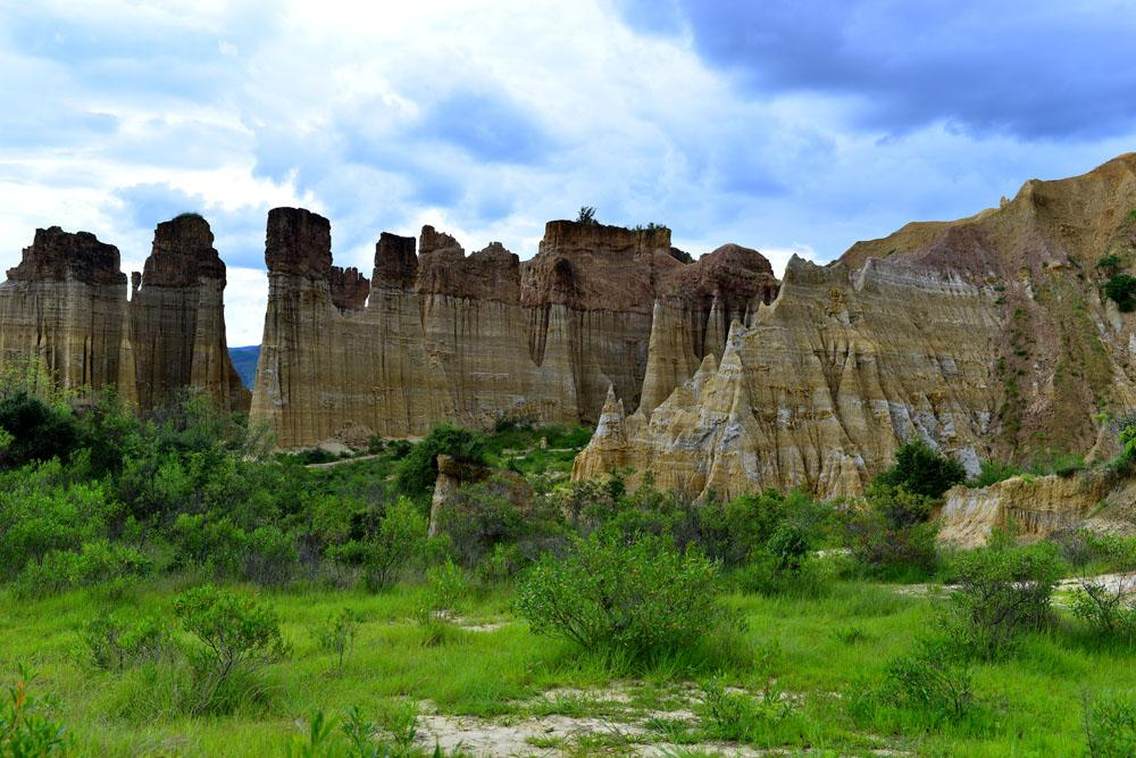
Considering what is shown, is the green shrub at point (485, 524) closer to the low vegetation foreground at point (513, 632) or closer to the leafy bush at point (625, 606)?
the low vegetation foreground at point (513, 632)

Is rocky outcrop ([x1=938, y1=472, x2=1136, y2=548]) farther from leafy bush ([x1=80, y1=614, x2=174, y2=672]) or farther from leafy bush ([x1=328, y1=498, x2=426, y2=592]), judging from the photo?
leafy bush ([x1=80, y1=614, x2=174, y2=672])

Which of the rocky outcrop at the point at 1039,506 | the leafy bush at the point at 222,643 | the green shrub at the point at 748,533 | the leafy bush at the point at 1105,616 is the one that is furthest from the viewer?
the rocky outcrop at the point at 1039,506

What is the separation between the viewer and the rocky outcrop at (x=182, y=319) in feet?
176

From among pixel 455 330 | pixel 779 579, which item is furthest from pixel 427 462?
pixel 455 330

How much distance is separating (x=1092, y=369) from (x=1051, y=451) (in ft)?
21.7

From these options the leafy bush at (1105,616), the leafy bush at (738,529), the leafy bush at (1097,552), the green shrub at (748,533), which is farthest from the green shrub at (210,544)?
the leafy bush at (1097,552)

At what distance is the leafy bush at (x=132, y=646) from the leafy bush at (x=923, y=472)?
26.5 meters

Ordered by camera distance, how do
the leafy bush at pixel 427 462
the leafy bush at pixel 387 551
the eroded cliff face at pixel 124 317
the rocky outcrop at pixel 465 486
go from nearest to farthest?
the leafy bush at pixel 387 551
the rocky outcrop at pixel 465 486
the leafy bush at pixel 427 462
the eroded cliff face at pixel 124 317

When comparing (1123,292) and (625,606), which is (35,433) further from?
(1123,292)

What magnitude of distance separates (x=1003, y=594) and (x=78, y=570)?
12123mm

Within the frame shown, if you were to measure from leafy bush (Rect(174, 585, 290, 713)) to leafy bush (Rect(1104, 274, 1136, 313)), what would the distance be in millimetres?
48845

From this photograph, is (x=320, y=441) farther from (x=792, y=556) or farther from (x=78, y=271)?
(x=792, y=556)

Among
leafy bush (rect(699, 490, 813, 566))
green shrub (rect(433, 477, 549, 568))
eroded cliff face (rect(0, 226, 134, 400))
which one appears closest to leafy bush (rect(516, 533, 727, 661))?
leafy bush (rect(699, 490, 813, 566))

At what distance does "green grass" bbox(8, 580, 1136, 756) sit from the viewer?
21.3 feet
